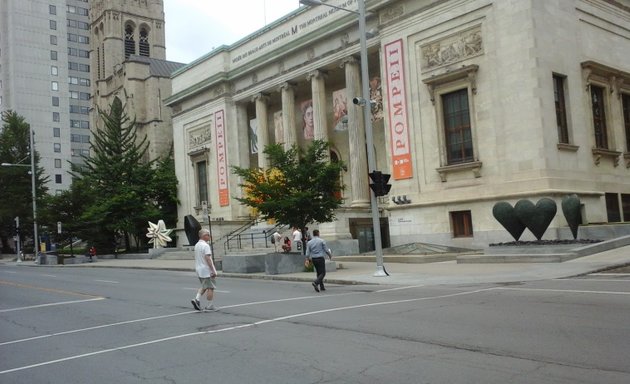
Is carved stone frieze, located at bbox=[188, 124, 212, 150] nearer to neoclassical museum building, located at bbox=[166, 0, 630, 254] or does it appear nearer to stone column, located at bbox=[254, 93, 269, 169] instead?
stone column, located at bbox=[254, 93, 269, 169]

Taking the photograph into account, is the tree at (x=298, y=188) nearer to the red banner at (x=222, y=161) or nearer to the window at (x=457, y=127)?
the window at (x=457, y=127)

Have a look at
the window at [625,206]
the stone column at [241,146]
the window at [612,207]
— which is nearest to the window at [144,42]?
the stone column at [241,146]

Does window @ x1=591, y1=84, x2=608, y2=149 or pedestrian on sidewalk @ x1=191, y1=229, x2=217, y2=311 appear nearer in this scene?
pedestrian on sidewalk @ x1=191, y1=229, x2=217, y2=311

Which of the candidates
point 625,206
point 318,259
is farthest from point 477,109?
point 318,259

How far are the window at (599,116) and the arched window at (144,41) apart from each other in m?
72.8

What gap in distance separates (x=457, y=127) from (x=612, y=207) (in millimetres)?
9202

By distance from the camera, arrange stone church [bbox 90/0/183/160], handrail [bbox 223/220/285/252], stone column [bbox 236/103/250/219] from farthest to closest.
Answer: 1. stone church [bbox 90/0/183/160]
2. stone column [bbox 236/103/250/219]
3. handrail [bbox 223/220/285/252]

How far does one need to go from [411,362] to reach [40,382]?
442 cm

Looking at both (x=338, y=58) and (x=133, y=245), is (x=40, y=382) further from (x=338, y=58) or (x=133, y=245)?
(x=133, y=245)

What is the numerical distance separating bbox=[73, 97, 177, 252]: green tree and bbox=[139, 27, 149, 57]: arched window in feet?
117

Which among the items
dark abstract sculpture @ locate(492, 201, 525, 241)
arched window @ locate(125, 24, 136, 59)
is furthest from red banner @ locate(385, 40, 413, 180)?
arched window @ locate(125, 24, 136, 59)

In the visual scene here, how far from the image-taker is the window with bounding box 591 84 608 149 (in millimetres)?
31938

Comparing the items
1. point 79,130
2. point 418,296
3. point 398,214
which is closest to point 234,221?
point 398,214

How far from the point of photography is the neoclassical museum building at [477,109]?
1096 inches
